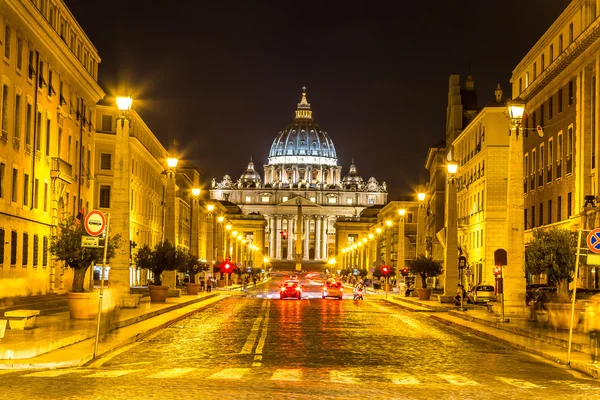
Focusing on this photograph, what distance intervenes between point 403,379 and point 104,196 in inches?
2469

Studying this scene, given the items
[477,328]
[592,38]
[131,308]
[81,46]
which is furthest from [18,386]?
[81,46]

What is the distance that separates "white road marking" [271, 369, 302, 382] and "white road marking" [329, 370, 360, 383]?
52cm

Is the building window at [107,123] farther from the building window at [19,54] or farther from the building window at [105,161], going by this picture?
the building window at [19,54]

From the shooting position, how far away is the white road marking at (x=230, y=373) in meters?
16.4

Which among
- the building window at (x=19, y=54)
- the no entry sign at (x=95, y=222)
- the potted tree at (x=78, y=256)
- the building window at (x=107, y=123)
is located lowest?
the potted tree at (x=78, y=256)

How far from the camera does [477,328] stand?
30781mm

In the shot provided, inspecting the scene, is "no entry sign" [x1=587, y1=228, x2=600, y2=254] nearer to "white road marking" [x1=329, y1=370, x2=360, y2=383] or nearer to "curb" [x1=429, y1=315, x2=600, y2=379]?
"curb" [x1=429, y1=315, x2=600, y2=379]

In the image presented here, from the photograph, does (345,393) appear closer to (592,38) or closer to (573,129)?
(592,38)

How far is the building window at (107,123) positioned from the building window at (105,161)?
1.92 metres

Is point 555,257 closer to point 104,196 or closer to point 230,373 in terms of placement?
point 230,373

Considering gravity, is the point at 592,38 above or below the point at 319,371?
above

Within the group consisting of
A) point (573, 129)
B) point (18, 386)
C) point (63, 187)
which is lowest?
point (18, 386)

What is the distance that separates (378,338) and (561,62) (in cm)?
3224

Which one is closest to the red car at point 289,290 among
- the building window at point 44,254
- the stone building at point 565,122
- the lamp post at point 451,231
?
the lamp post at point 451,231
